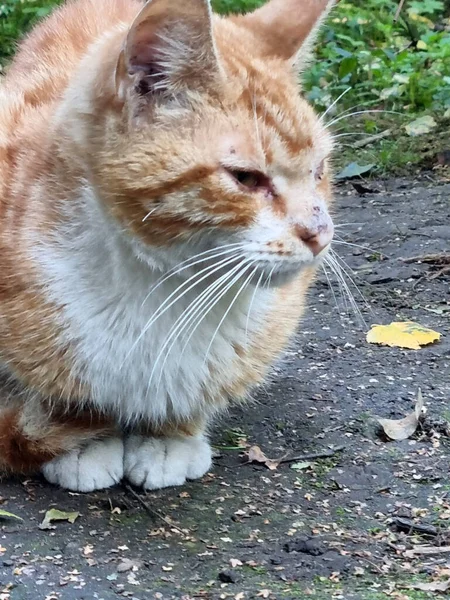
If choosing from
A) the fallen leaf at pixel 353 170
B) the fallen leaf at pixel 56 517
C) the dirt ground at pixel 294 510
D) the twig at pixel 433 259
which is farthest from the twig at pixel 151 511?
the fallen leaf at pixel 353 170

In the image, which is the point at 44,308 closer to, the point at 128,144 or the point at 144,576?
the point at 128,144

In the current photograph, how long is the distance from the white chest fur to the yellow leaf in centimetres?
97

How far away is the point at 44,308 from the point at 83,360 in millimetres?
139

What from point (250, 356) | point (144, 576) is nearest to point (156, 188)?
point (250, 356)

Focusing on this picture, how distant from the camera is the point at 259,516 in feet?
6.84

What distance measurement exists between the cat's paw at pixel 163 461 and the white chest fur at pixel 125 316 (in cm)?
15

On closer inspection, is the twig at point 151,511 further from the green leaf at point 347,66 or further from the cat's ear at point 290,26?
the green leaf at point 347,66

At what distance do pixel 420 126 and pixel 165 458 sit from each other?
3.31 meters

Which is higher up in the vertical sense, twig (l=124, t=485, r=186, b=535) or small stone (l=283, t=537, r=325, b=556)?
small stone (l=283, t=537, r=325, b=556)

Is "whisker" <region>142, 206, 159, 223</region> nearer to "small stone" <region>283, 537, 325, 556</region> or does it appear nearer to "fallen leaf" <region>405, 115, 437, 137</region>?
"small stone" <region>283, 537, 325, 556</region>

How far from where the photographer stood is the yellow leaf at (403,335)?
296cm

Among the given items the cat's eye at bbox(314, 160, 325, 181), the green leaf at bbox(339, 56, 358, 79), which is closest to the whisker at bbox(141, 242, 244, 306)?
the cat's eye at bbox(314, 160, 325, 181)

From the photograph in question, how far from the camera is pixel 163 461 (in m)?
2.22

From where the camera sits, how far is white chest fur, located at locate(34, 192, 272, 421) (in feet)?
6.55
